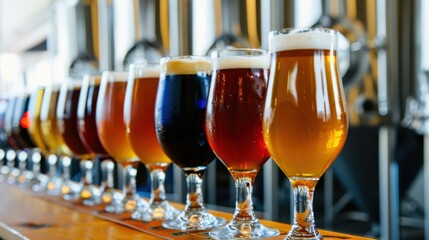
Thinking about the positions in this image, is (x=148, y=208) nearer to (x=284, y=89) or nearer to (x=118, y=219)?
(x=118, y=219)

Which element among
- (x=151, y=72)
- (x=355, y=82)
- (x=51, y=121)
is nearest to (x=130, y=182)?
(x=151, y=72)

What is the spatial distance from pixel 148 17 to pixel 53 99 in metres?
2.42

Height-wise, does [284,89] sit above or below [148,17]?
below

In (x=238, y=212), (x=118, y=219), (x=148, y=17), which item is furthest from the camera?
(x=148, y=17)

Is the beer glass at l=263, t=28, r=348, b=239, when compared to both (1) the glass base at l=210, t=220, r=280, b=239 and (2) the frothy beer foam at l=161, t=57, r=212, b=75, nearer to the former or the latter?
(1) the glass base at l=210, t=220, r=280, b=239

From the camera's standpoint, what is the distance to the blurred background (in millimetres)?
2768

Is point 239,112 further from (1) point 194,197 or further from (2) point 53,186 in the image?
(2) point 53,186

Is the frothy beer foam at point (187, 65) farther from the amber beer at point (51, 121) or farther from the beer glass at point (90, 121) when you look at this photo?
the amber beer at point (51, 121)

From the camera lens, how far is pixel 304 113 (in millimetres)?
881

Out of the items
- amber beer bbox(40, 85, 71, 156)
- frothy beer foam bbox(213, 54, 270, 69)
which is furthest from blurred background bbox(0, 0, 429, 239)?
frothy beer foam bbox(213, 54, 270, 69)

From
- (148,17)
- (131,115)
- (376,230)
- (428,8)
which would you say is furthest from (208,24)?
(131,115)

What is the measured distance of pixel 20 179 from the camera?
232cm

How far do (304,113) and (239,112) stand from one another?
0.45 feet

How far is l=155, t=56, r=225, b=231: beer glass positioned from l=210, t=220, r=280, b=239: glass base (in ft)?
0.40
